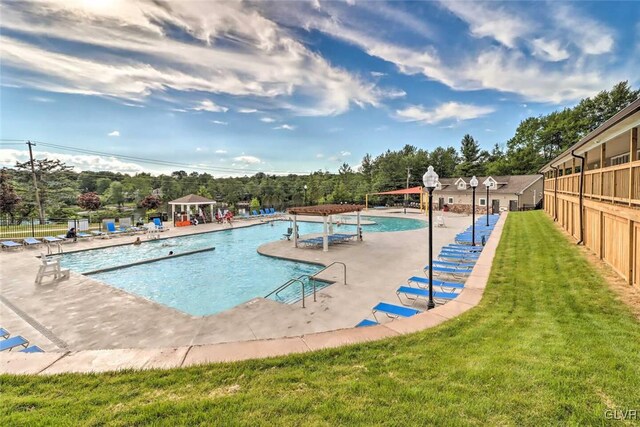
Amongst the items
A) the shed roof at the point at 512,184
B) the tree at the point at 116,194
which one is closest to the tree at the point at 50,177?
the tree at the point at 116,194

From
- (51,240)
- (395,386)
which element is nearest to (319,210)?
(395,386)

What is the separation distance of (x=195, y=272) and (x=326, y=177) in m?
51.1

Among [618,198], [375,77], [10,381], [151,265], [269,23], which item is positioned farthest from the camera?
[375,77]

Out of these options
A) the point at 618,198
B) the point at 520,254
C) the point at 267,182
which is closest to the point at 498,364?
the point at 618,198

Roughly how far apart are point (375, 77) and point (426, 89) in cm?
658

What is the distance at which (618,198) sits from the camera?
6.38 m

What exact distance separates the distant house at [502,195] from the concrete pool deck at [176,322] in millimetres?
26062

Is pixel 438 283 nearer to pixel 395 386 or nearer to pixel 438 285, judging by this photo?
pixel 438 285

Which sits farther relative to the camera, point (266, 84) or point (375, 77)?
point (375, 77)

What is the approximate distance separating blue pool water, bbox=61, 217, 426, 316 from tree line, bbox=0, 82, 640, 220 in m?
15.9

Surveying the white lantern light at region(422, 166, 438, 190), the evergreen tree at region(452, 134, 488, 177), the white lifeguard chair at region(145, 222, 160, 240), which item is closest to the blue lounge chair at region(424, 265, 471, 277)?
the white lantern light at region(422, 166, 438, 190)

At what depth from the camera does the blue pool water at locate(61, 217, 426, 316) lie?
9.64 metres

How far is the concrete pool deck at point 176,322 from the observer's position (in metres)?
3.56

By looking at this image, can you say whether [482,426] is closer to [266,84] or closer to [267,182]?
[266,84]
